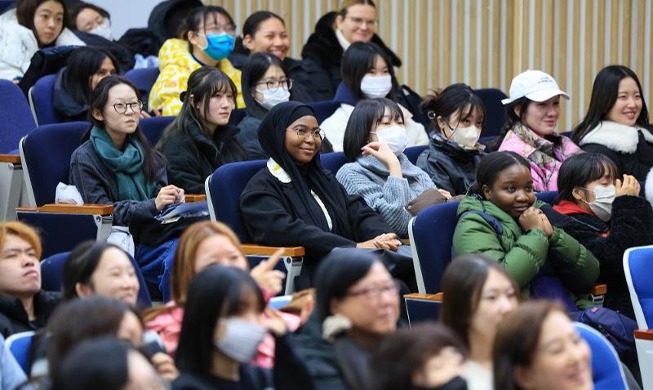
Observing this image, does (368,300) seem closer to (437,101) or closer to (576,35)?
(437,101)

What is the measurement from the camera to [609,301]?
500 centimetres

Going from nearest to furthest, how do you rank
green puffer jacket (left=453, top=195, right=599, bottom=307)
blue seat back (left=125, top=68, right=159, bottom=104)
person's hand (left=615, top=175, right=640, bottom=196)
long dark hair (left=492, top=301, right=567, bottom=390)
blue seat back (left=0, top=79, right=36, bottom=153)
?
long dark hair (left=492, top=301, right=567, bottom=390)
green puffer jacket (left=453, top=195, right=599, bottom=307)
person's hand (left=615, top=175, right=640, bottom=196)
blue seat back (left=0, top=79, right=36, bottom=153)
blue seat back (left=125, top=68, right=159, bottom=104)

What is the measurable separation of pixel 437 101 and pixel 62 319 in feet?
11.4

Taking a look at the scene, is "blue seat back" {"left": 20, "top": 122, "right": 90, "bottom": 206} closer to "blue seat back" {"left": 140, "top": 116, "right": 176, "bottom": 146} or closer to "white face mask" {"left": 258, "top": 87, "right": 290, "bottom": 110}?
"blue seat back" {"left": 140, "top": 116, "right": 176, "bottom": 146}

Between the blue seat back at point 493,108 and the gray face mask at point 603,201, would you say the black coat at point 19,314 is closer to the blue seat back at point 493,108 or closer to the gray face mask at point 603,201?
the gray face mask at point 603,201

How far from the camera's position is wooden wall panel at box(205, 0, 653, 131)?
25.5ft

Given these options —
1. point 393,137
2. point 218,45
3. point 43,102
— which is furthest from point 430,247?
point 218,45

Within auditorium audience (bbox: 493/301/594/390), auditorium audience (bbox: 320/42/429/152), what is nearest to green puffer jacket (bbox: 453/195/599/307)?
auditorium audience (bbox: 493/301/594/390)

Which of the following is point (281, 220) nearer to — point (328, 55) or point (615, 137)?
point (615, 137)

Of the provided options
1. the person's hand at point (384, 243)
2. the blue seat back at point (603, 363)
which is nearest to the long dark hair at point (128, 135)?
the person's hand at point (384, 243)

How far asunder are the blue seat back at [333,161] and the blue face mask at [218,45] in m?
1.57

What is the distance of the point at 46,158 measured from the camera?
5457mm

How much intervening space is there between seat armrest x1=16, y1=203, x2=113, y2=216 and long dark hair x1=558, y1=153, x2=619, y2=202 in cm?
170

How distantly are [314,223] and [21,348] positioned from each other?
2.02 meters
